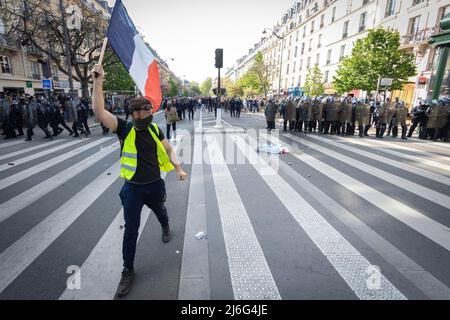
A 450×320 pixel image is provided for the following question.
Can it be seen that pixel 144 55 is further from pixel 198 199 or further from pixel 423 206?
pixel 423 206

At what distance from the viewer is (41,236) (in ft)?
11.1

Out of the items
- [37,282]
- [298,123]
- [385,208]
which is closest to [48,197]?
[37,282]

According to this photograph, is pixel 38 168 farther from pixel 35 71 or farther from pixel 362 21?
pixel 362 21

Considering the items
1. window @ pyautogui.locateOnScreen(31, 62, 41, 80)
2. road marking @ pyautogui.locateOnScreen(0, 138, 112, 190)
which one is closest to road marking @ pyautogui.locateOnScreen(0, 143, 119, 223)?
road marking @ pyautogui.locateOnScreen(0, 138, 112, 190)

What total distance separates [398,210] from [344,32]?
36756 mm

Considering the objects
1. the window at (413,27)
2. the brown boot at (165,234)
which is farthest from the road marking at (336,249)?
the window at (413,27)

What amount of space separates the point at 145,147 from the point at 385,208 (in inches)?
159

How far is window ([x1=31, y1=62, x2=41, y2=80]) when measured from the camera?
28.8m

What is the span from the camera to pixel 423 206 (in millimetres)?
4383

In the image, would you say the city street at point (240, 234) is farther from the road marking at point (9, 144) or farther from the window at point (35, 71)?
the window at point (35, 71)

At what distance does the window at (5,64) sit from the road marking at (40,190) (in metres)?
26.4

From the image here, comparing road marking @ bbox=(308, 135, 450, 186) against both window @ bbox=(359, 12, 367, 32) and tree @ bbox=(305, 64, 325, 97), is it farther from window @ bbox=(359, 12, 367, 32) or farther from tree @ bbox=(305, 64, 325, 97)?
window @ bbox=(359, 12, 367, 32)

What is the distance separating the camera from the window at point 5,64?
2495 cm

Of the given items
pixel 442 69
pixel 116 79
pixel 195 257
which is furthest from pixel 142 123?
pixel 116 79
